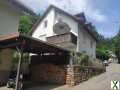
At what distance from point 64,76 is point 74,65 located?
1.26m

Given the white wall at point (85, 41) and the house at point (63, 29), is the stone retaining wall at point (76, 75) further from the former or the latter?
the white wall at point (85, 41)

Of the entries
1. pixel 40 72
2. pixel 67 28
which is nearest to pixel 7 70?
pixel 40 72

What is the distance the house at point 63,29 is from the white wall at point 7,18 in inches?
333

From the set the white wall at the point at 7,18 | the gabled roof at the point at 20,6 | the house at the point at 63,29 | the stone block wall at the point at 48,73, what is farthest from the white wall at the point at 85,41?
the white wall at the point at 7,18

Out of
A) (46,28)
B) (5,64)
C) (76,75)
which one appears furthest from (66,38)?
(5,64)

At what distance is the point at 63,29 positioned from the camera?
28.0 metres

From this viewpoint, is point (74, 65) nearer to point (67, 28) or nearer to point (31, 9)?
point (31, 9)

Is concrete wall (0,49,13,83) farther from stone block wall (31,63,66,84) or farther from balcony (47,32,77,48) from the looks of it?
balcony (47,32,77,48)

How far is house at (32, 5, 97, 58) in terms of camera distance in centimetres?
2522

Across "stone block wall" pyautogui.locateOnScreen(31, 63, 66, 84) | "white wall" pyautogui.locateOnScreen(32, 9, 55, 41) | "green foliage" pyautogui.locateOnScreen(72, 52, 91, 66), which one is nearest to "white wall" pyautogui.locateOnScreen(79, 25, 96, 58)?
"white wall" pyautogui.locateOnScreen(32, 9, 55, 41)

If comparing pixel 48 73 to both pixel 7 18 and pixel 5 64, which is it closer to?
pixel 5 64

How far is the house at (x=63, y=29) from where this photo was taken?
82.7 feet

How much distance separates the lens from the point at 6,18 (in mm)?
16609

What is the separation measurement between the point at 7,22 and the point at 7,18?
1.07 feet
